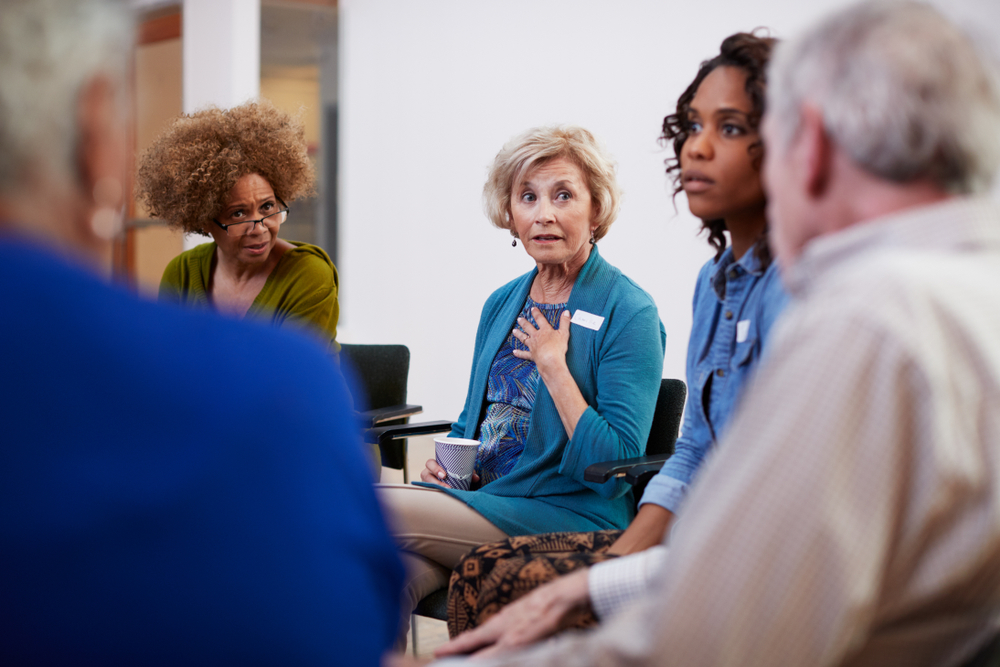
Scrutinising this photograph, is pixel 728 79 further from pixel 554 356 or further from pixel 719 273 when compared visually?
pixel 554 356

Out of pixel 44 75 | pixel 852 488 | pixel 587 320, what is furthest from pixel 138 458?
pixel 587 320

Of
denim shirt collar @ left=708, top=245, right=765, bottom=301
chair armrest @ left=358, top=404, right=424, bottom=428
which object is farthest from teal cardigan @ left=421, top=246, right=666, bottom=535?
chair armrest @ left=358, top=404, right=424, bottom=428

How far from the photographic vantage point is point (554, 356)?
202cm

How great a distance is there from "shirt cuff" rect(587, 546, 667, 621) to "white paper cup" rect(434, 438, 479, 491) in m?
0.91

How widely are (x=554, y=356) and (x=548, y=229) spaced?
380 millimetres

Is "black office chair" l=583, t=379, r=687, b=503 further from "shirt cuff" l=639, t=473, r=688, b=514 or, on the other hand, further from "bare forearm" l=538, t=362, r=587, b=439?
"shirt cuff" l=639, t=473, r=688, b=514

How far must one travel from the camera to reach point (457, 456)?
1.97 metres

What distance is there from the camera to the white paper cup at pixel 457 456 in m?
1.97

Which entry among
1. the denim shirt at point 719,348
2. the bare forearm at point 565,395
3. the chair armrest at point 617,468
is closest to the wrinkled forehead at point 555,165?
the bare forearm at point 565,395

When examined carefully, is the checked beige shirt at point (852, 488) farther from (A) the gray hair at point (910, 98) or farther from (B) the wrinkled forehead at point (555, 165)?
(B) the wrinkled forehead at point (555, 165)

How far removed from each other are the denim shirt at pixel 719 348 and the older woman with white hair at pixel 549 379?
357 millimetres

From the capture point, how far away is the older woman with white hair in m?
1.89

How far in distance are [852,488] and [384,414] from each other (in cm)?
232

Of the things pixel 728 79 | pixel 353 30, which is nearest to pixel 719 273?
pixel 728 79
